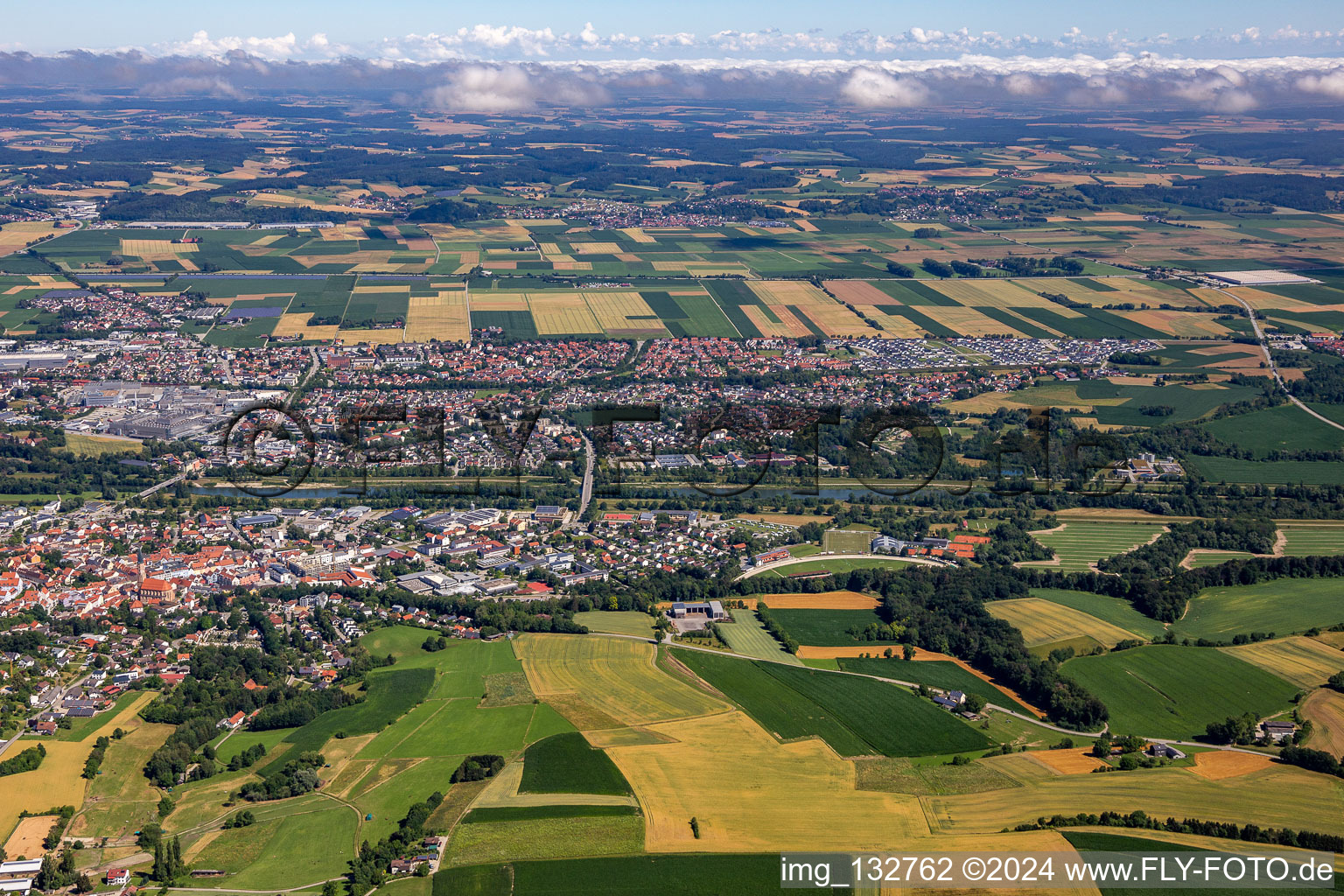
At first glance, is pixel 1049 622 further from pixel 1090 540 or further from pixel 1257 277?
pixel 1257 277

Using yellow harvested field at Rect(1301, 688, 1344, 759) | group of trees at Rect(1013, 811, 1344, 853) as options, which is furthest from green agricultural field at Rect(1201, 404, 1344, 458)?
group of trees at Rect(1013, 811, 1344, 853)

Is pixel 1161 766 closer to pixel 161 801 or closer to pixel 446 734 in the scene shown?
pixel 446 734

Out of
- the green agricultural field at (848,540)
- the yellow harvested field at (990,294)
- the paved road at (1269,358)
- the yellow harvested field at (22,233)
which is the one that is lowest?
the green agricultural field at (848,540)

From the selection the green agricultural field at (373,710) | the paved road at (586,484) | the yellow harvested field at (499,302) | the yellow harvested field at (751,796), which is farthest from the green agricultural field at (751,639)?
the yellow harvested field at (499,302)

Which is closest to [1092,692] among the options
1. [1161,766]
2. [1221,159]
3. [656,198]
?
[1161,766]

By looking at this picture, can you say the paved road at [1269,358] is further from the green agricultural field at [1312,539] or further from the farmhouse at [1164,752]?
the farmhouse at [1164,752]
